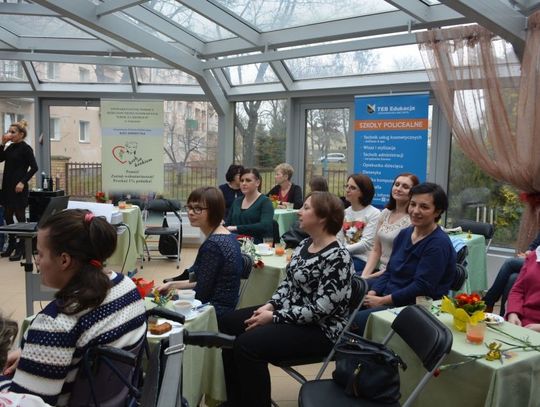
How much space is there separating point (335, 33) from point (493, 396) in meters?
4.13

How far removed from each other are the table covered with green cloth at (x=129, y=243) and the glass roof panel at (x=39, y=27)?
2456 millimetres

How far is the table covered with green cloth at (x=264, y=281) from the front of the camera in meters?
3.50

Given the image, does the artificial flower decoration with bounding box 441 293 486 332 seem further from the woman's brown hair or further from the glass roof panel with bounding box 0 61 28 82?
the glass roof panel with bounding box 0 61 28 82

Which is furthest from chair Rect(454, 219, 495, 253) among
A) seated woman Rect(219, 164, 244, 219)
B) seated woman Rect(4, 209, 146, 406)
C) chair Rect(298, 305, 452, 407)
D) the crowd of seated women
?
seated woman Rect(4, 209, 146, 406)

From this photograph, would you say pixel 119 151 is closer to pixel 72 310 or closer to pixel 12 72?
pixel 12 72

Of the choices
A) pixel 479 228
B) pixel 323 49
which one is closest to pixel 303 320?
pixel 479 228

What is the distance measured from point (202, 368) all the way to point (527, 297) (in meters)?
1.82

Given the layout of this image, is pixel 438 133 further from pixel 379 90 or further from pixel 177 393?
pixel 177 393

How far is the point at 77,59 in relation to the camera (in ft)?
22.1

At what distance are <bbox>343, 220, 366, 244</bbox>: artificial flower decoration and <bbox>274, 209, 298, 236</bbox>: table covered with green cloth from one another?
1.69m

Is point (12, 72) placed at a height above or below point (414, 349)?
above

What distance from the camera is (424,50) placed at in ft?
15.5

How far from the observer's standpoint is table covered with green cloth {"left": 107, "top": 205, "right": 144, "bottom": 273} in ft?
19.1

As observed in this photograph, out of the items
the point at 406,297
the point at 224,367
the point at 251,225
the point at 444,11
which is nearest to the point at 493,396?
the point at 406,297
